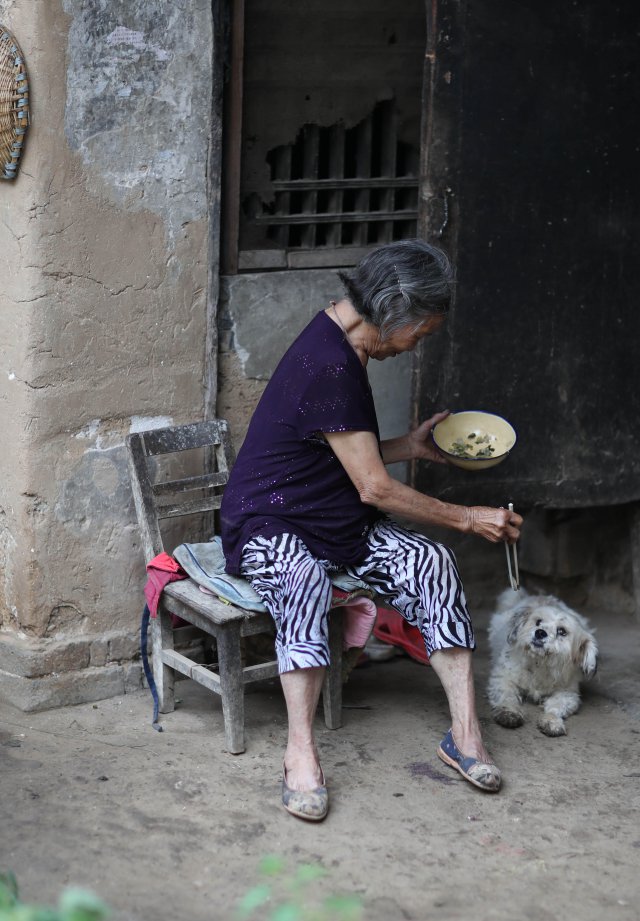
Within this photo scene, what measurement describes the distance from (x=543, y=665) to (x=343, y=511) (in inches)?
40.2

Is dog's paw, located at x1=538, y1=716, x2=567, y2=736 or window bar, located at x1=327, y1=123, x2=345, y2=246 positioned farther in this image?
window bar, located at x1=327, y1=123, x2=345, y2=246

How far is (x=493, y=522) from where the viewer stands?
3.55m

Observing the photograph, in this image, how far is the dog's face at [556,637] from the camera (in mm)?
4008

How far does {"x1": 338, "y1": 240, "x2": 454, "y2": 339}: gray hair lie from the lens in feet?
11.2

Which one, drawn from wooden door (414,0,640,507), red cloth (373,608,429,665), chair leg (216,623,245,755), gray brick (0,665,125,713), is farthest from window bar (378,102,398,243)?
gray brick (0,665,125,713)

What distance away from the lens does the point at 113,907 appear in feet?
8.86

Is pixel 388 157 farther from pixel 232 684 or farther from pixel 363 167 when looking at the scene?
pixel 232 684

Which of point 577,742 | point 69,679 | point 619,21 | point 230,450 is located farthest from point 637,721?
point 619,21

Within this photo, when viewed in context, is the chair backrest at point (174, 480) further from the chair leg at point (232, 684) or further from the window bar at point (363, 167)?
the window bar at point (363, 167)

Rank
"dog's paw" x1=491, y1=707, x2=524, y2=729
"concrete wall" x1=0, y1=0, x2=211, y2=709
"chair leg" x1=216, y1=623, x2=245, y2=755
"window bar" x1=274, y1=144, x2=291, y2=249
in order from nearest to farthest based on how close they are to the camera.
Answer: "chair leg" x1=216, y1=623, x2=245, y2=755 → "concrete wall" x1=0, y1=0, x2=211, y2=709 → "dog's paw" x1=491, y1=707, x2=524, y2=729 → "window bar" x1=274, y1=144, x2=291, y2=249

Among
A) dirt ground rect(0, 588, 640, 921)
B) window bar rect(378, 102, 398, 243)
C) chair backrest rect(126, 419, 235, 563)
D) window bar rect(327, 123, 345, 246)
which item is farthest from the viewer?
window bar rect(378, 102, 398, 243)

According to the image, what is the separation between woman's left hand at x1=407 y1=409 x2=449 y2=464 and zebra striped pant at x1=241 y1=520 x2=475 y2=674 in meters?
0.29

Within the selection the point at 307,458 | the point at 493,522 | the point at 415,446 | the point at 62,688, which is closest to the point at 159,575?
the point at 62,688

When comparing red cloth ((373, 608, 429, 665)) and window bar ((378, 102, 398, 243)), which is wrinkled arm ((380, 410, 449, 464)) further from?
window bar ((378, 102, 398, 243))
